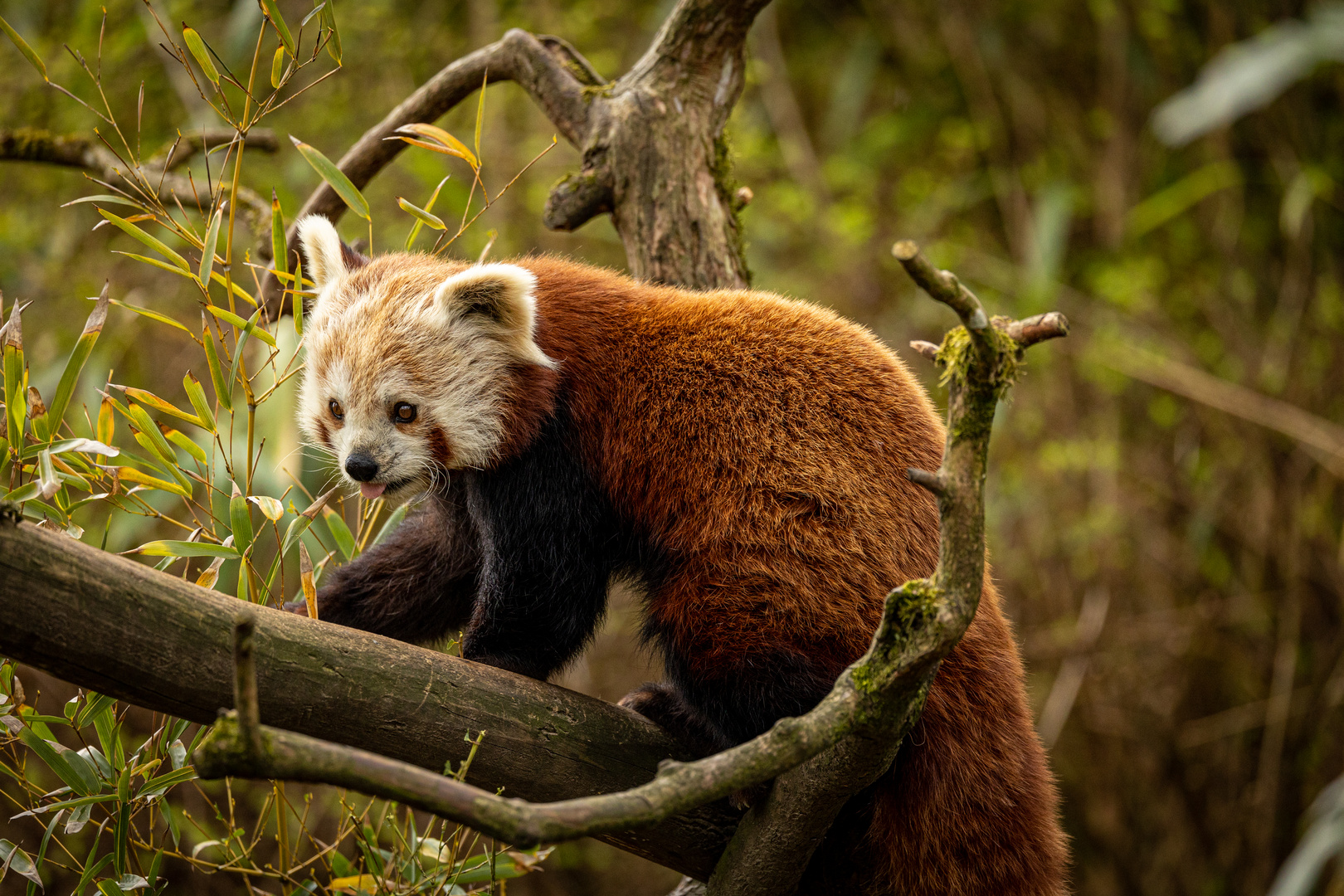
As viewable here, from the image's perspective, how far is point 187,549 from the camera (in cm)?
191

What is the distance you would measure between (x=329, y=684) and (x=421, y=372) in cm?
79

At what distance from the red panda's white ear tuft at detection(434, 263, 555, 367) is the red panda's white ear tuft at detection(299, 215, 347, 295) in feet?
1.12

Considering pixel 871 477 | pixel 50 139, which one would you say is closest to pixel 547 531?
pixel 871 477

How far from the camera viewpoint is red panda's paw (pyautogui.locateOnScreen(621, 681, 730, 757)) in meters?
2.15

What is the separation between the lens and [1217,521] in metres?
5.26

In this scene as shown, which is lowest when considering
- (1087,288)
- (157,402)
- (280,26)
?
(157,402)

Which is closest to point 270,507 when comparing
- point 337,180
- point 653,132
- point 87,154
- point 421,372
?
point 421,372

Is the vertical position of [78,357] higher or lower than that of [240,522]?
higher

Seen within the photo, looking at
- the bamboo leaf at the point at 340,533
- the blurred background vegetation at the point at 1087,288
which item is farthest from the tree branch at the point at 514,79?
the blurred background vegetation at the point at 1087,288

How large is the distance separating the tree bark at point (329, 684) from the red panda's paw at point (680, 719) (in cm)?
5

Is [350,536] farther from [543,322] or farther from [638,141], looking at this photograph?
[638,141]

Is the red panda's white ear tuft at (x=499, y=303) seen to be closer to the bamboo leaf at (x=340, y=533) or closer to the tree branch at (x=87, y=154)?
the bamboo leaf at (x=340, y=533)

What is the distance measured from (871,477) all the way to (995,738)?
1.88ft

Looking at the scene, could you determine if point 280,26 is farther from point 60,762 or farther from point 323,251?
point 60,762
